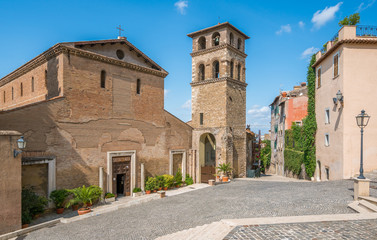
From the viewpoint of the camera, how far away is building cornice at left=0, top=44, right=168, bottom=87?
14266mm

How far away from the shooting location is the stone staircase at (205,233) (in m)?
7.52

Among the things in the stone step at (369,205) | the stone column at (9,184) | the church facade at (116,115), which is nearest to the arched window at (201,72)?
the church facade at (116,115)

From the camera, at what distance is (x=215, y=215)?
34.4ft

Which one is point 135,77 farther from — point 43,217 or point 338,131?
point 338,131

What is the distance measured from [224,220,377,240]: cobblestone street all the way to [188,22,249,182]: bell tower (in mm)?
13530

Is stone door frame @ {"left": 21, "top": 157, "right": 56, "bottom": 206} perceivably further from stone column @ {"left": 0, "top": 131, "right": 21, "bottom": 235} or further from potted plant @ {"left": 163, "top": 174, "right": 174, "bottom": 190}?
potted plant @ {"left": 163, "top": 174, "right": 174, "bottom": 190}

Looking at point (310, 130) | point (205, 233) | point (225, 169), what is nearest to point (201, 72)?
point (225, 169)

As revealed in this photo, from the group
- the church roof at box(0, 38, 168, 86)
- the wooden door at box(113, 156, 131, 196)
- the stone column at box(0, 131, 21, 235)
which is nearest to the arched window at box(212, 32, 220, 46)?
the church roof at box(0, 38, 168, 86)

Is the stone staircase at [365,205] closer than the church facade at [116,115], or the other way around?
the stone staircase at [365,205]

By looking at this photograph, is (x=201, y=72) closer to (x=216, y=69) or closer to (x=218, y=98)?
(x=216, y=69)

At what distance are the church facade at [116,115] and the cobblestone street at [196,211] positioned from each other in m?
3.50

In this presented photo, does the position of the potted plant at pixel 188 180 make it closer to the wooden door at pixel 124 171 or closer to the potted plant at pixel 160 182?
the potted plant at pixel 160 182

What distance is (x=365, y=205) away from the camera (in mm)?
9711

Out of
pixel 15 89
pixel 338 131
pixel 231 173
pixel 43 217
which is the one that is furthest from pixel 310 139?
pixel 15 89
